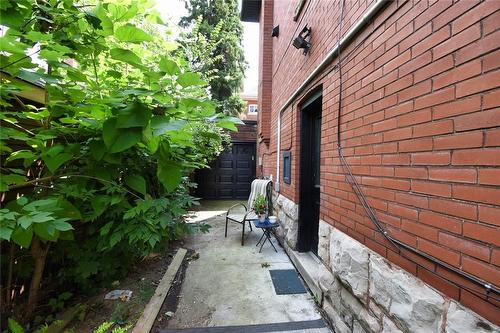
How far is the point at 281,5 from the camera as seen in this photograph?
5152 millimetres

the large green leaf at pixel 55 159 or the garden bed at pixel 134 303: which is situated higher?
the large green leaf at pixel 55 159

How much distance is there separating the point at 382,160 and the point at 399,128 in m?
0.23

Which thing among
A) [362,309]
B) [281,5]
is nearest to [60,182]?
[362,309]

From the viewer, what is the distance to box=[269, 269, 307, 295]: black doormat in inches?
111

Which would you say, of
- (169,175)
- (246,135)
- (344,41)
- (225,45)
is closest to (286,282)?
(169,175)

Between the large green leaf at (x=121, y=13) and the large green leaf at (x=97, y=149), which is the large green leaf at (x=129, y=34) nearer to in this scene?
the large green leaf at (x=121, y=13)

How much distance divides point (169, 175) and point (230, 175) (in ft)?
26.6

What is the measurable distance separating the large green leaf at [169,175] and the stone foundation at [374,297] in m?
1.23

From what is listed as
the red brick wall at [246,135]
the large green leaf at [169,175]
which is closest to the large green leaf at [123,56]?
the large green leaf at [169,175]

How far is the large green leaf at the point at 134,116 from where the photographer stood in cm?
92

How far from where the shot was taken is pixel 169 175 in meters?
1.12

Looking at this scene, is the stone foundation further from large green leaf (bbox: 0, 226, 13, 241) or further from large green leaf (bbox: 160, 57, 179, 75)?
large green leaf (bbox: 0, 226, 13, 241)

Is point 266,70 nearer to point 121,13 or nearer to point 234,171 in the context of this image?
point 234,171

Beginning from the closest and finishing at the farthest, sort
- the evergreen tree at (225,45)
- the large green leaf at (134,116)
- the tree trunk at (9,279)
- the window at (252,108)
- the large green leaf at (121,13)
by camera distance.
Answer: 1. the large green leaf at (134,116)
2. the large green leaf at (121,13)
3. the tree trunk at (9,279)
4. the evergreen tree at (225,45)
5. the window at (252,108)
